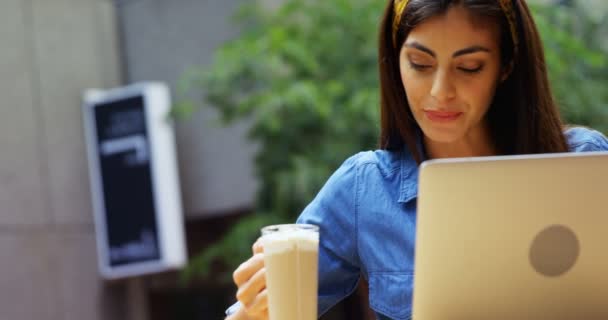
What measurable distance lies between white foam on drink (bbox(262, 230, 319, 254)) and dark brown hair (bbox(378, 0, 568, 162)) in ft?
1.47

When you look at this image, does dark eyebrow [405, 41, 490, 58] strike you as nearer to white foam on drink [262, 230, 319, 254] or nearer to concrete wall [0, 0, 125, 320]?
white foam on drink [262, 230, 319, 254]

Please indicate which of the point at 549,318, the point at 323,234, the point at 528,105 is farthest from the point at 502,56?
the point at 549,318

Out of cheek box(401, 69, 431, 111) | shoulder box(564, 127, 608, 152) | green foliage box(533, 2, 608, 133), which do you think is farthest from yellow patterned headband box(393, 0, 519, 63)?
green foliage box(533, 2, 608, 133)

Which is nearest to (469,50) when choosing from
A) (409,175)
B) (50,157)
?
(409,175)

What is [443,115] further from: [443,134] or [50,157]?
[50,157]

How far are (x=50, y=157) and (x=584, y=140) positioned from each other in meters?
6.39

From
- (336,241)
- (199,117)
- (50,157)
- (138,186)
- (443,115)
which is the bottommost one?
(138,186)

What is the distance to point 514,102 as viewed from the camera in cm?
178

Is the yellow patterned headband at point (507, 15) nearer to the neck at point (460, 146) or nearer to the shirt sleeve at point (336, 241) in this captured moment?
the neck at point (460, 146)

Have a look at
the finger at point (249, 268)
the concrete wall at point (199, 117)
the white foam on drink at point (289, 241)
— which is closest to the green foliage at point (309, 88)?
the concrete wall at point (199, 117)

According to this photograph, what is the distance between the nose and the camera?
1608 mm

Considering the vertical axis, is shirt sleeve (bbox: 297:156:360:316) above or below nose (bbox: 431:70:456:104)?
below

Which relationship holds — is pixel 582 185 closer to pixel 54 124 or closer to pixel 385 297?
pixel 385 297

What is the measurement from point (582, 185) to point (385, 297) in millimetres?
520
